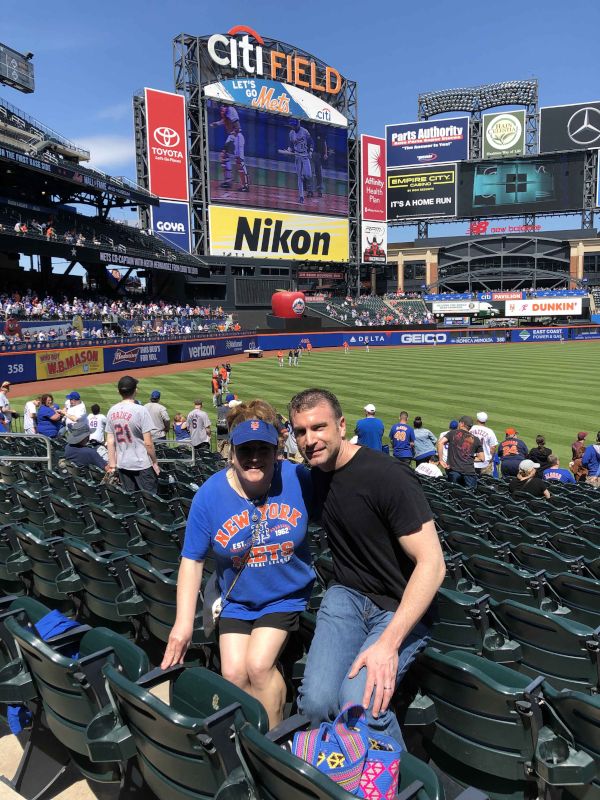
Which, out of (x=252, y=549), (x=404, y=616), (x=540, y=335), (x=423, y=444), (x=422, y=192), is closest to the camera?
(x=404, y=616)

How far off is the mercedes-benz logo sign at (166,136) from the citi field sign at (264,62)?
1101 cm

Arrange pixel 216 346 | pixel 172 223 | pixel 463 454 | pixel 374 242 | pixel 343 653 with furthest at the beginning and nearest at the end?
pixel 374 242
pixel 172 223
pixel 216 346
pixel 463 454
pixel 343 653

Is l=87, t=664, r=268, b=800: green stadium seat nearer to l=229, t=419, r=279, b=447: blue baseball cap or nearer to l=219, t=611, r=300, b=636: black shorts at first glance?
l=219, t=611, r=300, b=636: black shorts

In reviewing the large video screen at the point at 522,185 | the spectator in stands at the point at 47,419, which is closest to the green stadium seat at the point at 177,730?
the spectator in stands at the point at 47,419

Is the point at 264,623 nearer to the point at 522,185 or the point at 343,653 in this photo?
the point at 343,653

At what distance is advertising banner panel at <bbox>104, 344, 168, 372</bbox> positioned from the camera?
35.0m

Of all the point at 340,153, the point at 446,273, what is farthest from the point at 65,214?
the point at 446,273

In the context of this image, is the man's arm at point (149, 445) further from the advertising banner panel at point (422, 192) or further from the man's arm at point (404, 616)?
the advertising banner panel at point (422, 192)

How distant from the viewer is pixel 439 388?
27172mm

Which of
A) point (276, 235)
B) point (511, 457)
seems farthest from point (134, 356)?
point (276, 235)

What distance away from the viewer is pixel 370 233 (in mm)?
80562

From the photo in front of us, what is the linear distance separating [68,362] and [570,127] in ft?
276

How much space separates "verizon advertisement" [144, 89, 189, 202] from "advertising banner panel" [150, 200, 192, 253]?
1027mm

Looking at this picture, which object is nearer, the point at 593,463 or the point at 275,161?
the point at 593,463
